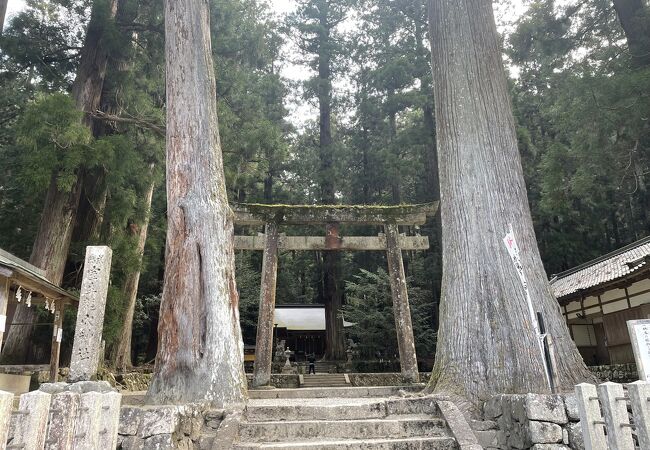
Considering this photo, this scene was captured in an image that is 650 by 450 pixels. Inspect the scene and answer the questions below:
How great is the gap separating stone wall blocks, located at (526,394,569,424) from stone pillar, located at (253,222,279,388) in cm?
595

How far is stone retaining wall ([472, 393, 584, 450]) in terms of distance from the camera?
3.68 meters

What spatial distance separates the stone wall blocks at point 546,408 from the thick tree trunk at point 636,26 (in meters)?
7.16

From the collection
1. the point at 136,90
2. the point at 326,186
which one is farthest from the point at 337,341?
the point at 136,90

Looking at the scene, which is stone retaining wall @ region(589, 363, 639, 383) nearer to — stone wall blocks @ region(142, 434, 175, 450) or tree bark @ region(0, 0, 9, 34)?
stone wall blocks @ region(142, 434, 175, 450)

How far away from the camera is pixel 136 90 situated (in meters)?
9.98

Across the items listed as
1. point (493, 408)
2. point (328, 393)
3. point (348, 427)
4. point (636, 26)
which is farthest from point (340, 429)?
point (636, 26)

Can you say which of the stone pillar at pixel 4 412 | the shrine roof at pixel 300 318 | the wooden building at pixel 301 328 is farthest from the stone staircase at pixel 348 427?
the wooden building at pixel 301 328

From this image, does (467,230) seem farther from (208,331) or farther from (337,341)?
(337,341)

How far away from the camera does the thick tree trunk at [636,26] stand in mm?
8398

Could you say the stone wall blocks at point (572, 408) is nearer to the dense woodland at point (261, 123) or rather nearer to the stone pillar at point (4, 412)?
the stone pillar at point (4, 412)

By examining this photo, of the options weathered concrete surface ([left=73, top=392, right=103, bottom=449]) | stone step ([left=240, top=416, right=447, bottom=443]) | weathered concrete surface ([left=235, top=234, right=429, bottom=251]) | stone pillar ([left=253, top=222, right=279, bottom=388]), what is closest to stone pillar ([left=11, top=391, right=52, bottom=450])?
weathered concrete surface ([left=73, top=392, right=103, bottom=449])

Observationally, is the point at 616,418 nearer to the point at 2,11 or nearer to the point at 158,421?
the point at 158,421

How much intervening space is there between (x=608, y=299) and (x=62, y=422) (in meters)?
12.3

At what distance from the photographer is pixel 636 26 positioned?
28.5 ft
